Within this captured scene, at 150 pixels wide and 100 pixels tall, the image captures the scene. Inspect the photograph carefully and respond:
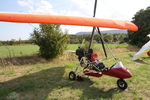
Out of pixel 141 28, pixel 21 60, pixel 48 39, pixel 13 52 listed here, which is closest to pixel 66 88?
pixel 48 39

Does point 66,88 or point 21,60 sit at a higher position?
point 21,60

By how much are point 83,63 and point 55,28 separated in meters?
4.28

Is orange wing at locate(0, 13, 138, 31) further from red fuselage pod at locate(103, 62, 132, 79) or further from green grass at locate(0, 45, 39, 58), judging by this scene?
green grass at locate(0, 45, 39, 58)

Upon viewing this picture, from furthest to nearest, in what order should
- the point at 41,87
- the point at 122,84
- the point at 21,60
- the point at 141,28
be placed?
the point at 141,28, the point at 21,60, the point at 41,87, the point at 122,84

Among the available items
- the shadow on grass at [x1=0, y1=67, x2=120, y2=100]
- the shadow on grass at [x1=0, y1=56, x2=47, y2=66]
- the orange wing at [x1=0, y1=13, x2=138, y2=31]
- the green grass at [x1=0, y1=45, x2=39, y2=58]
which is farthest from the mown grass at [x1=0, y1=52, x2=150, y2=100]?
the green grass at [x1=0, y1=45, x2=39, y2=58]

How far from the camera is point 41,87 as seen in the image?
4.55m

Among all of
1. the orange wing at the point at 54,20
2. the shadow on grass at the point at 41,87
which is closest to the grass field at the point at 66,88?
the shadow on grass at the point at 41,87

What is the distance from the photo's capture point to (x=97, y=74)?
4.64 meters

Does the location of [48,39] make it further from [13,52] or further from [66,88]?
[66,88]

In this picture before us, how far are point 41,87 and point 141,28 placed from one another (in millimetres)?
17202

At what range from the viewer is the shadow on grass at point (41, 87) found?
391 centimetres

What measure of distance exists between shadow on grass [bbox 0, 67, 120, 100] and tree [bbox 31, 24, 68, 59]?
3.18 m

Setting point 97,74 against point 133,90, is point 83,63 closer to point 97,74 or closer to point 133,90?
point 97,74

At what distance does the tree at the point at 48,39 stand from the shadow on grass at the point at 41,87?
10.4ft
